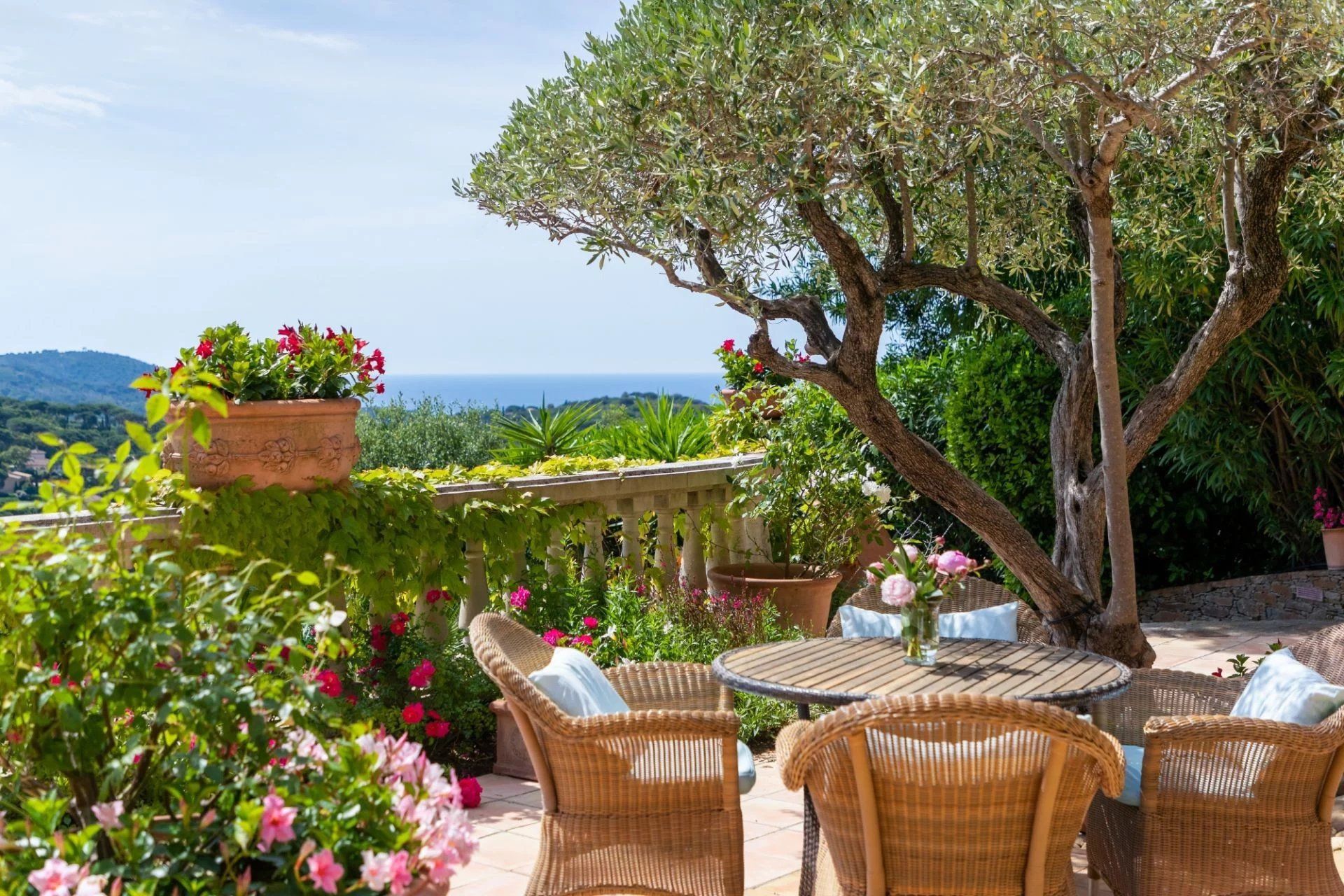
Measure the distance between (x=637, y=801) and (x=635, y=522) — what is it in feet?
9.40

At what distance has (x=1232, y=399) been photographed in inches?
314

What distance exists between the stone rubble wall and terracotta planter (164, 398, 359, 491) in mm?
5923

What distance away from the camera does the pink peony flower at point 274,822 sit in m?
1.48

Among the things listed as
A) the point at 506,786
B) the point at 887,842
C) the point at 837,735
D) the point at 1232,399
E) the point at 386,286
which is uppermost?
the point at 386,286

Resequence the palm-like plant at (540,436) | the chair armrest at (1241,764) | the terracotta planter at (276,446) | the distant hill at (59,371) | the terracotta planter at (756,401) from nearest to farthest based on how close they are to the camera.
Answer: the chair armrest at (1241,764), the terracotta planter at (276,446), the terracotta planter at (756,401), the palm-like plant at (540,436), the distant hill at (59,371)

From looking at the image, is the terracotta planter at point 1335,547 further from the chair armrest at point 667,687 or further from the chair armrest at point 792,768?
the chair armrest at point 792,768

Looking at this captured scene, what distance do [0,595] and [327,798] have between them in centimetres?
53

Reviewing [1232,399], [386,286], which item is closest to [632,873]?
[1232,399]

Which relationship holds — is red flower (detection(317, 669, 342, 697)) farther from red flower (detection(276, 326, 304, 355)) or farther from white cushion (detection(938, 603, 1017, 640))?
white cushion (detection(938, 603, 1017, 640))

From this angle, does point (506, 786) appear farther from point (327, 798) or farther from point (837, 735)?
point (327, 798)

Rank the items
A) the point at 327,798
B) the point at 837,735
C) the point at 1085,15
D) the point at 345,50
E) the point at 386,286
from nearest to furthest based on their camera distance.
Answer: the point at 327,798 → the point at 837,735 → the point at 1085,15 → the point at 345,50 → the point at 386,286

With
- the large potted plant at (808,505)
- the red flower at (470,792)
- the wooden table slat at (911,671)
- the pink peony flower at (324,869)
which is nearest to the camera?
the pink peony flower at (324,869)

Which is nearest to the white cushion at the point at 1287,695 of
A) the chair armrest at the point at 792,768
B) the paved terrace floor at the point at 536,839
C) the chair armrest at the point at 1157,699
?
the chair armrest at the point at 1157,699

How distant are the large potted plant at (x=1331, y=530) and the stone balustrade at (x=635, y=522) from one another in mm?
3854
